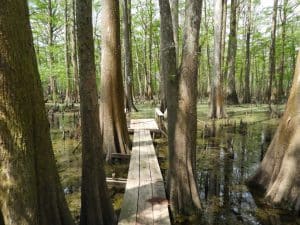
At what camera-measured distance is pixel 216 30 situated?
13953 millimetres

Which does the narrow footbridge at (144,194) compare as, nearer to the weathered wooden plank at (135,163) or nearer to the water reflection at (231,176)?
the weathered wooden plank at (135,163)

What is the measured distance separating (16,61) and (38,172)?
114cm

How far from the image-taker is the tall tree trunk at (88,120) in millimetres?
3473

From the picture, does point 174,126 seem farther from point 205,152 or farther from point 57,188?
point 205,152

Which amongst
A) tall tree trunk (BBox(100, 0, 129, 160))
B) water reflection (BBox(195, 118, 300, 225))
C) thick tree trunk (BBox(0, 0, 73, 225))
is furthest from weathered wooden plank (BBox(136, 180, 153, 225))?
tall tree trunk (BBox(100, 0, 129, 160))

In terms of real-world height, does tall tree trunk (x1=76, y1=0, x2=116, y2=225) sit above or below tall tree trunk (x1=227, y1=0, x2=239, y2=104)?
below

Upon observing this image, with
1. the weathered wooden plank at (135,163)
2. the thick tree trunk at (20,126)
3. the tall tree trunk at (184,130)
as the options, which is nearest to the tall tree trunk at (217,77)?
the weathered wooden plank at (135,163)

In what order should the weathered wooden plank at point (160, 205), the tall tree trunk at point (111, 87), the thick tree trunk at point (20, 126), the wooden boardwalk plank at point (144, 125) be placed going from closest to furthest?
1. the thick tree trunk at point (20, 126)
2. the weathered wooden plank at point (160, 205)
3. the tall tree trunk at point (111, 87)
4. the wooden boardwalk plank at point (144, 125)

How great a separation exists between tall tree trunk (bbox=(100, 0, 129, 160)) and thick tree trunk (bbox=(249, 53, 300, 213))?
376 cm

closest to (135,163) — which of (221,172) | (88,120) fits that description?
(221,172)

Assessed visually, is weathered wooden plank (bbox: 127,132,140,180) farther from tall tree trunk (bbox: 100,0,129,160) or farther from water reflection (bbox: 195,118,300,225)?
water reflection (bbox: 195,118,300,225)

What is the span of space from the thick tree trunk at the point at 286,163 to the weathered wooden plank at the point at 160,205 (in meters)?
1.91

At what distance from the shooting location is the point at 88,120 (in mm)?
3533

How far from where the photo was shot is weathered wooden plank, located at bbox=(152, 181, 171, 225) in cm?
361
